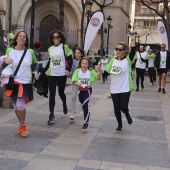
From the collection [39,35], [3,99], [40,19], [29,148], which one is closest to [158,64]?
[3,99]

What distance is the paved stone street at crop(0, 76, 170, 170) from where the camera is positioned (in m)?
5.33

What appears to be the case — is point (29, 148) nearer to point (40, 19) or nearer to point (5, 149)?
point (5, 149)

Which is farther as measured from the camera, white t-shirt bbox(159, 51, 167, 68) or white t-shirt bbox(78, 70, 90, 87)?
white t-shirt bbox(159, 51, 167, 68)

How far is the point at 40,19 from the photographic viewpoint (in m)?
41.3

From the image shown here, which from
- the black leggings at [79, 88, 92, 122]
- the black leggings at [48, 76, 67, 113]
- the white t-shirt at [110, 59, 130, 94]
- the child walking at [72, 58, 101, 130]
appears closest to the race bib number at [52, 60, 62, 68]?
the black leggings at [48, 76, 67, 113]

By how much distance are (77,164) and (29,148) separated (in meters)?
1.04

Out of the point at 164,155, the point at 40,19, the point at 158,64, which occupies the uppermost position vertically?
the point at 40,19

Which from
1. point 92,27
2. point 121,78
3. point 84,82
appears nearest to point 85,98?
point 84,82

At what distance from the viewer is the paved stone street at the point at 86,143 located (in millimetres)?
5328

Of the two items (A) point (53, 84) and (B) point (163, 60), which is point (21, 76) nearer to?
(A) point (53, 84)

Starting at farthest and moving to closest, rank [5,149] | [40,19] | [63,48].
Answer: [40,19] < [63,48] < [5,149]

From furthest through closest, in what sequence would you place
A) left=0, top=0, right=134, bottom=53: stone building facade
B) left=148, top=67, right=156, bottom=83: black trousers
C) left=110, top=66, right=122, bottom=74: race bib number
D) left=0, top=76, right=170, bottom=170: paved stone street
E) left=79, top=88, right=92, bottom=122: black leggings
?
left=0, top=0, right=134, bottom=53: stone building facade
left=148, top=67, right=156, bottom=83: black trousers
left=79, top=88, right=92, bottom=122: black leggings
left=110, top=66, right=122, bottom=74: race bib number
left=0, top=76, right=170, bottom=170: paved stone street

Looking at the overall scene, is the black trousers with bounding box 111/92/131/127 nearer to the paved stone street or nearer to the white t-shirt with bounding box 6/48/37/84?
→ the paved stone street

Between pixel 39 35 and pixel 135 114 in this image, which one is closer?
pixel 135 114
